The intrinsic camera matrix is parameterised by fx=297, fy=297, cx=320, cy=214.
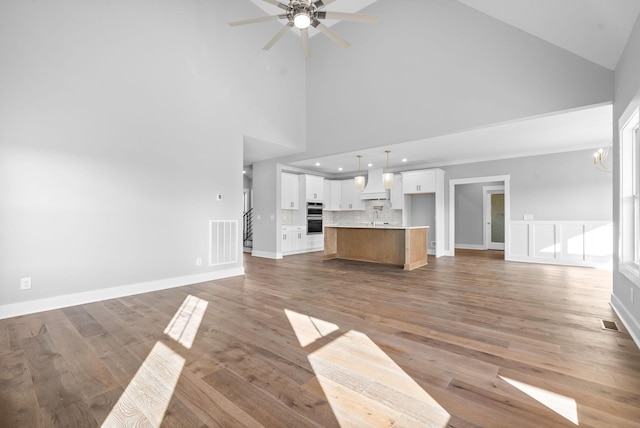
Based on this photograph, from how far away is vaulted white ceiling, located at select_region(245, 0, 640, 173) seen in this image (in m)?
2.90

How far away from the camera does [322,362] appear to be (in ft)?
6.77

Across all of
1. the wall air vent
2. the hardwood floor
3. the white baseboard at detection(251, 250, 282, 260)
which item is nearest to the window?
the hardwood floor

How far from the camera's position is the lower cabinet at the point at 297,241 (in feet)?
26.4

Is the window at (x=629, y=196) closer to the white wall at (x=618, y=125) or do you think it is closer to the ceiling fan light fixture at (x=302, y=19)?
the white wall at (x=618, y=125)

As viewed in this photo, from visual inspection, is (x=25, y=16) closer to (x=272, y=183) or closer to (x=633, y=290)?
(x=272, y=183)

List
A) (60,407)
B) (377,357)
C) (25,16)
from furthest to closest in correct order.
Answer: (25,16) < (377,357) < (60,407)

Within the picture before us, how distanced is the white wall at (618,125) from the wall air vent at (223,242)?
5034mm

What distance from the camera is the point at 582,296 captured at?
3836 millimetres

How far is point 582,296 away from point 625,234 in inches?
48.9

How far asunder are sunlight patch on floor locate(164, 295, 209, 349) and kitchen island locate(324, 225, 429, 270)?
387 centimetres

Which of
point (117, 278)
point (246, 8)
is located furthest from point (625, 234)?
point (246, 8)

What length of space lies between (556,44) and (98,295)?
22.0 ft

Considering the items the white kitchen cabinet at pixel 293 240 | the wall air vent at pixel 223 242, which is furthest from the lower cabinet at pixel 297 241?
the wall air vent at pixel 223 242

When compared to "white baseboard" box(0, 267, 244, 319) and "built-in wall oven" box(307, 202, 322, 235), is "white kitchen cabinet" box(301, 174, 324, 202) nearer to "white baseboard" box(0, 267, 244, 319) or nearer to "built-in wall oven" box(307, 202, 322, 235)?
"built-in wall oven" box(307, 202, 322, 235)
